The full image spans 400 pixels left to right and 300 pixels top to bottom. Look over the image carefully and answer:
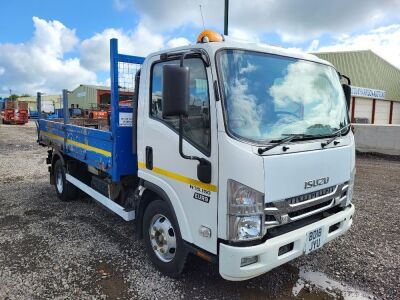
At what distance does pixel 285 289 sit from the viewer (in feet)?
11.5

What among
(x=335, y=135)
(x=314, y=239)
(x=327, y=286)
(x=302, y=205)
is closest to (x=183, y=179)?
(x=302, y=205)

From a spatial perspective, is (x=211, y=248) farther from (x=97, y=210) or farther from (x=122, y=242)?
(x=97, y=210)

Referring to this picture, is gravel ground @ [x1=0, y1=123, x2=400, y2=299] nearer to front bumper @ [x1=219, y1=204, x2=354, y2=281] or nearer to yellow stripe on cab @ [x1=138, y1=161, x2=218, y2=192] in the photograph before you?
front bumper @ [x1=219, y1=204, x2=354, y2=281]

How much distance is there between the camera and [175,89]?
2.58 m

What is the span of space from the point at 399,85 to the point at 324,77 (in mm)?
40880

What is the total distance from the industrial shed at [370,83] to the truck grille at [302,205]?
26470mm

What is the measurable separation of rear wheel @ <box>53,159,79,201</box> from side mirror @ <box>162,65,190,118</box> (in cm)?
435

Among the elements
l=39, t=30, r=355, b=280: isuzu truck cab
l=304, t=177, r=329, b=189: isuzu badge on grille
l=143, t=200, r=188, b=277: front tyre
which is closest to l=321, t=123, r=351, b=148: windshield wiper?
l=39, t=30, r=355, b=280: isuzu truck cab

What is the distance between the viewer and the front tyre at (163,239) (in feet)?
11.1

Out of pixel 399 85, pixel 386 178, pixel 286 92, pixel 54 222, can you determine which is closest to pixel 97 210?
pixel 54 222

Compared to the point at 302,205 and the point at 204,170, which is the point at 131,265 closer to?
the point at 204,170

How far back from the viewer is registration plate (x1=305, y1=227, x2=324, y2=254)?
3092 mm

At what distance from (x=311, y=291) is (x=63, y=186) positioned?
4.78 m

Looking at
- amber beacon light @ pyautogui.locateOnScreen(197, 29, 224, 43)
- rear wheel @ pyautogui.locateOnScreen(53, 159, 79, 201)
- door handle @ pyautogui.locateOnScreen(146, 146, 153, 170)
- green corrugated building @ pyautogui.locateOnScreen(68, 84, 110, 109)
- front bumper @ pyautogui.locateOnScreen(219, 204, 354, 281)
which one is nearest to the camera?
front bumper @ pyautogui.locateOnScreen(219, 204, 354, 281)
